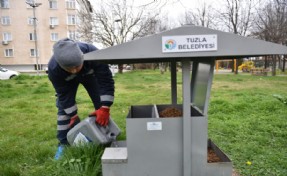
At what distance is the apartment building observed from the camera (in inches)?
1379

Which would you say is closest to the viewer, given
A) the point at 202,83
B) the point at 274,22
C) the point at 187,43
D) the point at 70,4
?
Answer: the point at 187,43

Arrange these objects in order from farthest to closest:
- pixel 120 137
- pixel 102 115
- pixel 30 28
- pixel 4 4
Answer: pixel 30 28
pixel 4 4
pixel 120 137
pixel 102 115

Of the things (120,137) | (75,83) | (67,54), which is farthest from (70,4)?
(67,54)

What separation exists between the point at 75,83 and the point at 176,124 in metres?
1.74

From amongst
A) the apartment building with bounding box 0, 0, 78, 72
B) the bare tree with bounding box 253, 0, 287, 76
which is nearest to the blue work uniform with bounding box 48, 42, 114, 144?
the bare tree with bounding box 253, 0, 287, 76

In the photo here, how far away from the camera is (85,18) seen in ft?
92.2

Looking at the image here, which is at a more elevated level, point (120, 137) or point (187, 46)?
point (187, 46)

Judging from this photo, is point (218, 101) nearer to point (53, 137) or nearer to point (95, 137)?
point (53, 137)

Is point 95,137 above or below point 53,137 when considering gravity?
above

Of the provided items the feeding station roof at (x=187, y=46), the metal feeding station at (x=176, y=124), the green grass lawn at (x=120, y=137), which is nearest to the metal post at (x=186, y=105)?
the metal feeding station at (x=176, y=124)

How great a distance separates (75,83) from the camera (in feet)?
11.0

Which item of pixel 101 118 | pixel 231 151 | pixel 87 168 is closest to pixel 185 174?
A: pixel 87 168

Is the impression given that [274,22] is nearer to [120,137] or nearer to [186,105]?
[120,137]

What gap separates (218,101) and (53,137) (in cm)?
435
